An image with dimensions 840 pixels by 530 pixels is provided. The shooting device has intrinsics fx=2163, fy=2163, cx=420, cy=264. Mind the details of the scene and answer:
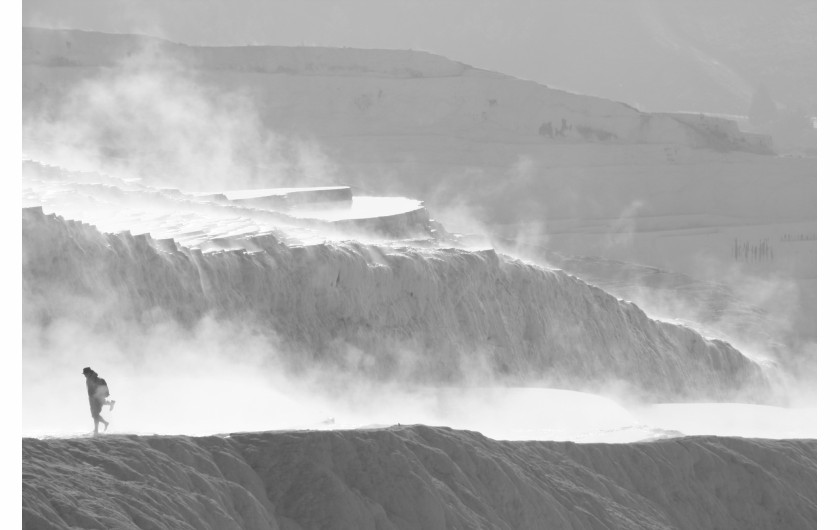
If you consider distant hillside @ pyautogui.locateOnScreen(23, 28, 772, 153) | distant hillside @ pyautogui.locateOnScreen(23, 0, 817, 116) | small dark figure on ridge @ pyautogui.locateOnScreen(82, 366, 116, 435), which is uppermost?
distant hillside @ pyautogui.locateOnScreen(23, 0, 817, 116)

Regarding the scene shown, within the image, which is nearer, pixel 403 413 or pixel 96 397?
pixel 96 397

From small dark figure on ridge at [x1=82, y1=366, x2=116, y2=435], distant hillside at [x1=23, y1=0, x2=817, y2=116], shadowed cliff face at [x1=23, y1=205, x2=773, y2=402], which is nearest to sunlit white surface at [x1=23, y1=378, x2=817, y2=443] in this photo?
Answer: small dark figure on ridge at [x1=82, y1=366, x2=116, y2=435]

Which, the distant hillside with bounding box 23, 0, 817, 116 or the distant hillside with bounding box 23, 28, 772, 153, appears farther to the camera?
the distant hillside with bounding box 23, 0, 817, 116

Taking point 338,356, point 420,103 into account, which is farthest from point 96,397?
point 420,103

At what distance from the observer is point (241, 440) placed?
64.4 feet

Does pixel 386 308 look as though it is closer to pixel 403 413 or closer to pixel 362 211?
pixel 403 413

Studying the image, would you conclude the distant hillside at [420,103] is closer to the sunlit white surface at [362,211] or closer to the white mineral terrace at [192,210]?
the sunlit white surface at [362,211]

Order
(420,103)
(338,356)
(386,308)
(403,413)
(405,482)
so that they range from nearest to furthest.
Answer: (405,482), (403,413), (338,356), (386,308), (420,103)

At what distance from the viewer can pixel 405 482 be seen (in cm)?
2009

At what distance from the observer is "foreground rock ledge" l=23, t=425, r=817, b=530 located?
693 inches

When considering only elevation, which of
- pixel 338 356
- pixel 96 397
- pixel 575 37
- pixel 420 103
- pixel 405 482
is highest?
pixel 575 37

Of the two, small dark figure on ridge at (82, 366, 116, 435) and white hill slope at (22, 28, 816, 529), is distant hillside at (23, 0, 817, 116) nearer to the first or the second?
white hill slope at (22, 28, 816, 529)

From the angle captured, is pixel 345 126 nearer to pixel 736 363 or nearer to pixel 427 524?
pixel 736 363

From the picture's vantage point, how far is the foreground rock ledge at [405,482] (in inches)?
693
